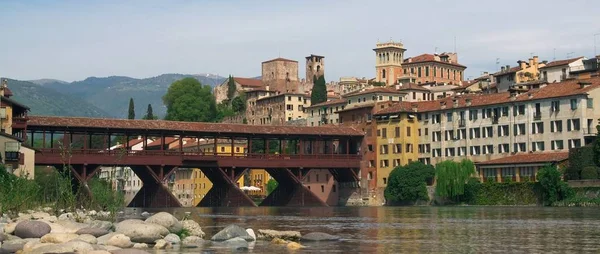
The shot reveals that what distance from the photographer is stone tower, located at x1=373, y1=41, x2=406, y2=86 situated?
158m

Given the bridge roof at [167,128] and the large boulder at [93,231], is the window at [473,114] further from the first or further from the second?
the large boulder at [93,231]

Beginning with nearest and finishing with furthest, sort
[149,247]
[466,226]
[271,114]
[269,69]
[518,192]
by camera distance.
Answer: [149,247], [466,226], [518,192], [271,114], [269,69]

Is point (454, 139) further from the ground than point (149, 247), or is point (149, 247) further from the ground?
point (454, 139)

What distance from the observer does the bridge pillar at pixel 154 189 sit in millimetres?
75125

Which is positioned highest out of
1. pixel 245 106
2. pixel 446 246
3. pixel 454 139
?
pixel 245 106

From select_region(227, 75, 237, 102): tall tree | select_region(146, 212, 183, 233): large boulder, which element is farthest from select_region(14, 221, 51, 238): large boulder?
select_region(227, 75, 237, 102): tall tree

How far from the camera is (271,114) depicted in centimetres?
14300

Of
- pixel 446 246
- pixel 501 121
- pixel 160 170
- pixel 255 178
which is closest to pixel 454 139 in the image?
pixel 501 121

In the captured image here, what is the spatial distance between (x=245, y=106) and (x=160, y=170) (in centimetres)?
7394

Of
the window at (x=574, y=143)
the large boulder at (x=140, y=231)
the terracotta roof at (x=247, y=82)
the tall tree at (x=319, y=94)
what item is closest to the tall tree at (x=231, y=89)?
the terracotta roof at (x=247, y=82)

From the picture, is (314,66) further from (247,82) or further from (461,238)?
(461,238)

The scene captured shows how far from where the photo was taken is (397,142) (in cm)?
8794

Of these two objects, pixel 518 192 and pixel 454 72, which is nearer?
pixel 518 192

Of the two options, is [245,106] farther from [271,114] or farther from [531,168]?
[531,168]
